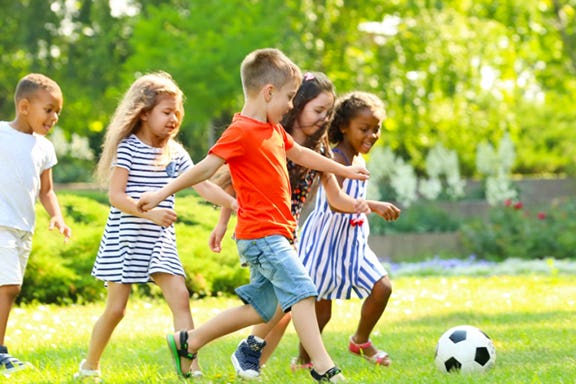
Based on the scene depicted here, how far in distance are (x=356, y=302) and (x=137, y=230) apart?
477cm

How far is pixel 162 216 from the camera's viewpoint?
504 centimetres

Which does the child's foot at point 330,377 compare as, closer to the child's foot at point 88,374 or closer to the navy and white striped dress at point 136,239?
the navy and white striped dress at point 136,239

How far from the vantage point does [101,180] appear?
215 inches

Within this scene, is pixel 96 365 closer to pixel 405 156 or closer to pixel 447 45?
pixel 447 45

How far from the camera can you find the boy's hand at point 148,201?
482 centimetres

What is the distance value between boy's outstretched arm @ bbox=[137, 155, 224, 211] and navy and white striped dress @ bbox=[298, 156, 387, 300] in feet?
4.53

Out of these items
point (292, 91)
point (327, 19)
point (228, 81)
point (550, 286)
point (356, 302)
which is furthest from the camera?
point (327, 19)

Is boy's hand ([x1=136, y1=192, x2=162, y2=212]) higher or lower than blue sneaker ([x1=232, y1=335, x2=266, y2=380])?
higher

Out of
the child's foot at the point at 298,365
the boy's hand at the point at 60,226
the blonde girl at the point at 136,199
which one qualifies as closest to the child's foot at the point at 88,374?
the blonde girl at the point at 136,199

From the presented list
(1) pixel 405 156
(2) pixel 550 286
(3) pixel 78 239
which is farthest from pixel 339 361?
(1) pixel 405 156

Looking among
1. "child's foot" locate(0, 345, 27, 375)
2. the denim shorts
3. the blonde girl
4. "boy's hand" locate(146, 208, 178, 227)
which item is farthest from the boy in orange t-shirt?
"child's foot" locate(0, 345, 27, 375)

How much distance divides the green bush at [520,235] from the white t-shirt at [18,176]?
1050cm

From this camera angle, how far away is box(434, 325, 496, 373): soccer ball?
537 cm

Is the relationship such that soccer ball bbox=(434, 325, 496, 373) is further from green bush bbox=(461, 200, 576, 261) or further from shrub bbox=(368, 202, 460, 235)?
shrub bbox=(368, 202, 460, 235)
